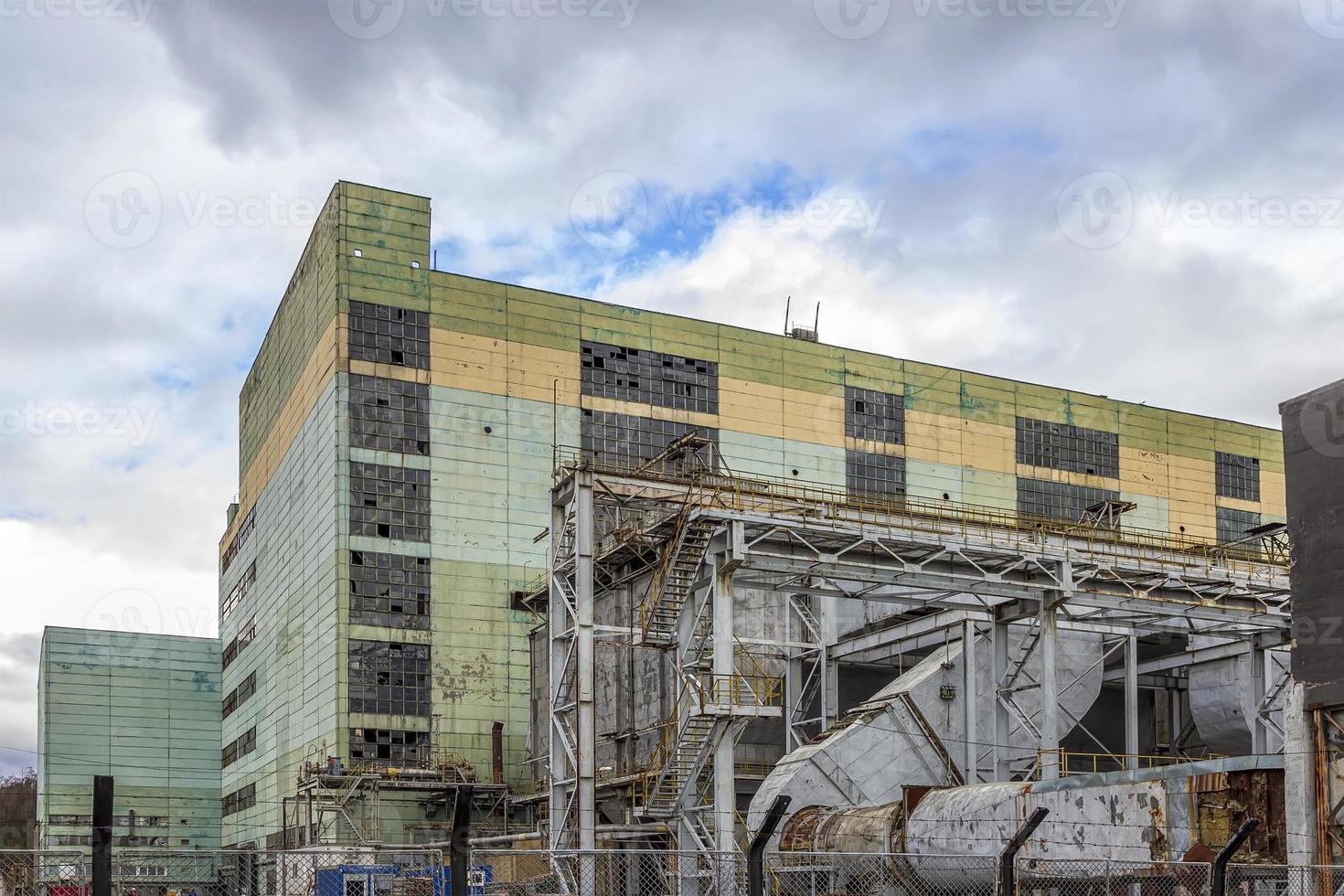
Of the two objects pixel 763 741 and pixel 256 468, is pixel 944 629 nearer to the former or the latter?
pixel 763 741

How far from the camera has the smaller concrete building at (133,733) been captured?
76875mm

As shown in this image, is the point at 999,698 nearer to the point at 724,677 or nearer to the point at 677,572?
the point at 724,677

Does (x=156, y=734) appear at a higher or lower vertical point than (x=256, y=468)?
lower

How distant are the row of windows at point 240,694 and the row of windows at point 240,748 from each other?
1718 mm

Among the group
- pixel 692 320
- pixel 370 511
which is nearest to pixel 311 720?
pixel 370 511

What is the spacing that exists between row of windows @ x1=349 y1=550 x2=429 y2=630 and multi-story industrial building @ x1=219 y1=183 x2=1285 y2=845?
8 centimetres

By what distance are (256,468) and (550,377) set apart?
68.4 feet

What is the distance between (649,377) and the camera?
58.4 meters

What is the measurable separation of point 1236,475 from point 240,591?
52.0 metres

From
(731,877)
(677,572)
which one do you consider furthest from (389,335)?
(731,877)

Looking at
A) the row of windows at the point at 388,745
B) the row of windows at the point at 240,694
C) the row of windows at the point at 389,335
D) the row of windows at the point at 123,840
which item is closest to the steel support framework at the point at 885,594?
the row of windows at the point at 388,745

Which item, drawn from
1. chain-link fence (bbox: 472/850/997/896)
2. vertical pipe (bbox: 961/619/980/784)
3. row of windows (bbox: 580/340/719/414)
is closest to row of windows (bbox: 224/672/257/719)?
row of windows (bbox: 580/340/719/414)

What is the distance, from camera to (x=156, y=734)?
3103 inches

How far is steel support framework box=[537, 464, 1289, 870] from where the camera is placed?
34.9 m
